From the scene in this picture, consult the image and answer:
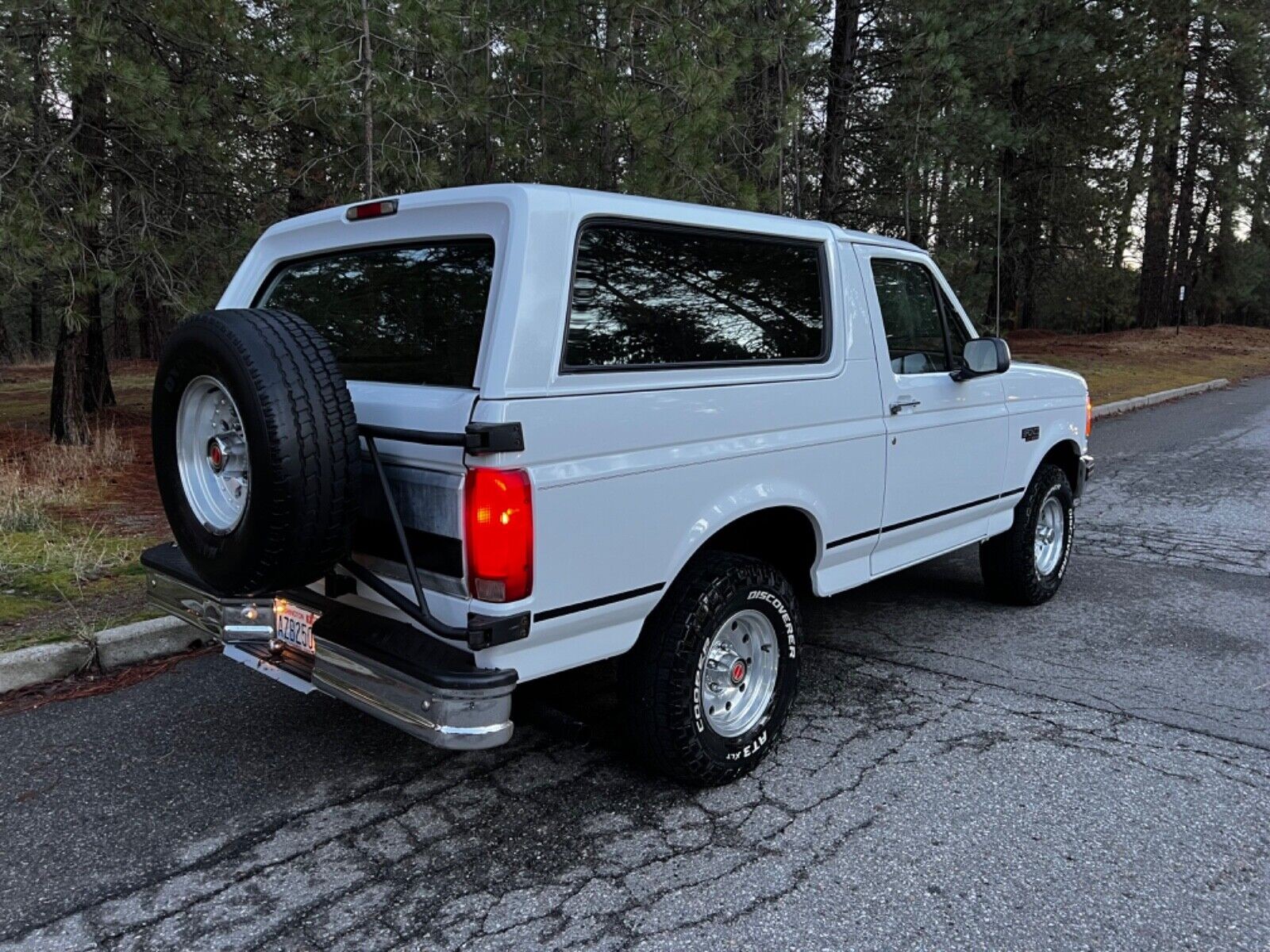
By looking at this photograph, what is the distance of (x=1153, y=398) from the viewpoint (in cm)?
1706

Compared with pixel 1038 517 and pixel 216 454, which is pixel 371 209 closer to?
pixel 216 454

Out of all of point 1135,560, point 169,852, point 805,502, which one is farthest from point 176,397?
point 1135,560

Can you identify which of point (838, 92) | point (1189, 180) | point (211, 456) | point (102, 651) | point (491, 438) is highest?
point (1189, 180)

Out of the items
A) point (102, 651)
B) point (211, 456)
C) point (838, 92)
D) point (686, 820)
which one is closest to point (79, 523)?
point (102, 651)

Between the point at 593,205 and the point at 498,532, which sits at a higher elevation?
the point at 593,205

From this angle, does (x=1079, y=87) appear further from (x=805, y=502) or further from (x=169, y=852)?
(x=169, y=852)

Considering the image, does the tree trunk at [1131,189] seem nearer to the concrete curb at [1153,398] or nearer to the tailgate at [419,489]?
the concrete curb at [1153,398]

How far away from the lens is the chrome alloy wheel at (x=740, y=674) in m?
3.49

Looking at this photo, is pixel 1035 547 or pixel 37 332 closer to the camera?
pixel 1035 547

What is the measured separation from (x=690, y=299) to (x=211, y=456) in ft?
5.66

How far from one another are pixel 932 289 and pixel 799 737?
2284 mm

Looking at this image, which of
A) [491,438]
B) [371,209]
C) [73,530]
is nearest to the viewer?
[491,438]

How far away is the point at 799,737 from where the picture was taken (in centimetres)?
388

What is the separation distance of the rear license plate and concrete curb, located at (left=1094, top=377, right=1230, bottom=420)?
14.1 meters
